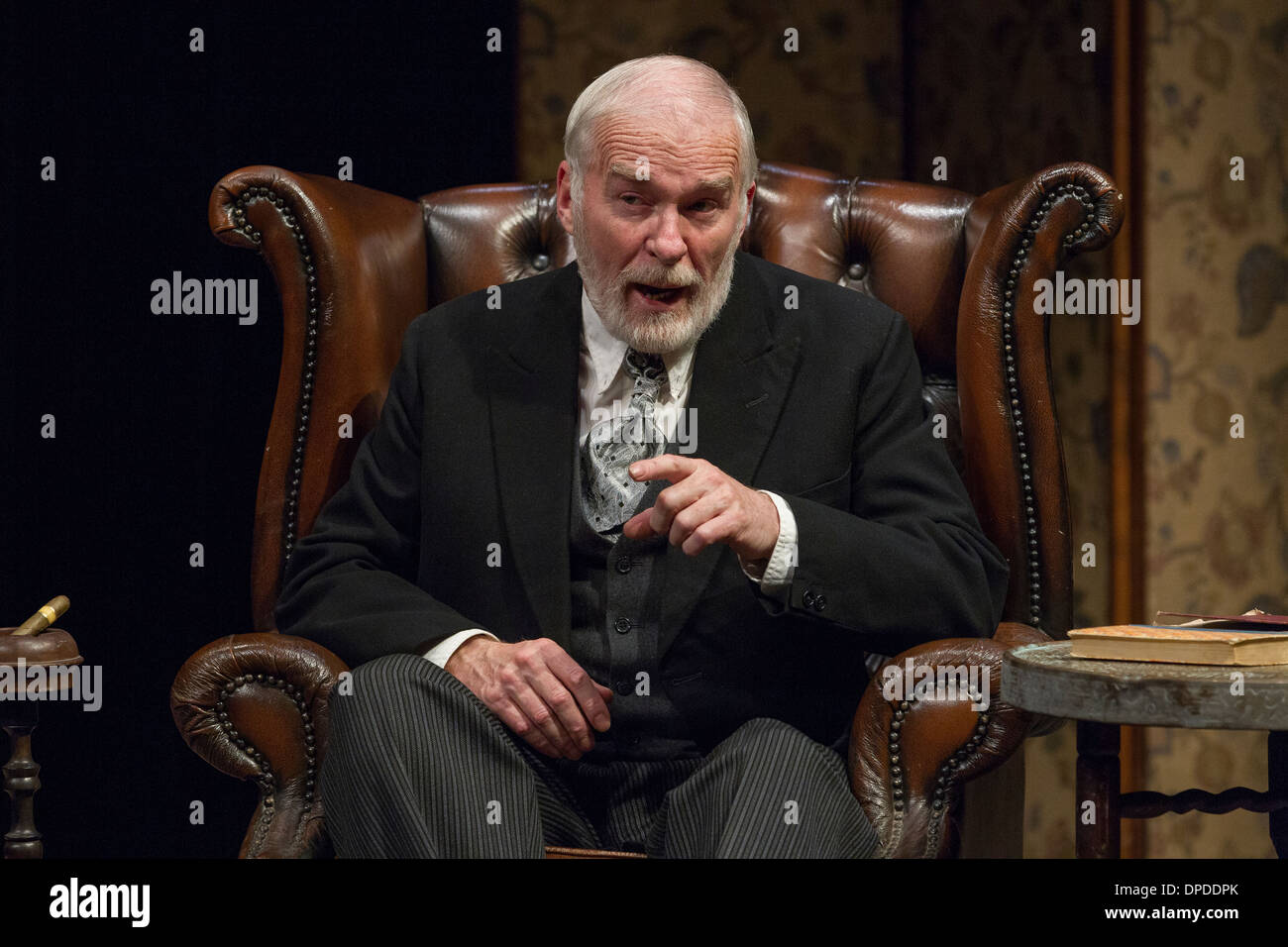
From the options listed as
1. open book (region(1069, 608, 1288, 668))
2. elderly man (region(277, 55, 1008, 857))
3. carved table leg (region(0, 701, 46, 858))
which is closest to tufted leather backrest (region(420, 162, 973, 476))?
elderly man (region(277, 55, 1008, 857))

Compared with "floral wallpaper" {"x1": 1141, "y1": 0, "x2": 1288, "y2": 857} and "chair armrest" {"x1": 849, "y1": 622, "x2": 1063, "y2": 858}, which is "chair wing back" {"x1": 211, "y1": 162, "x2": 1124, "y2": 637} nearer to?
"chair armrest" {"x1": 849, "y1": 622, "x2": 1063, "y2": 858}

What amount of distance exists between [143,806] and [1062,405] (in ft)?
6.65

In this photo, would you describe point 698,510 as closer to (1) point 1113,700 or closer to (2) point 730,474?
(2) point 730,474

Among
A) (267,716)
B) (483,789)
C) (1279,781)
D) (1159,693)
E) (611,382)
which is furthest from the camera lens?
(611,382)

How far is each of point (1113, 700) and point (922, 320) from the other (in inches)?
38.5

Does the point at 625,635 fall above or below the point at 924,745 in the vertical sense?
above

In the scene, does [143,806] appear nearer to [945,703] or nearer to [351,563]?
[351,563]

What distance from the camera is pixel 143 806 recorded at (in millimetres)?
2934

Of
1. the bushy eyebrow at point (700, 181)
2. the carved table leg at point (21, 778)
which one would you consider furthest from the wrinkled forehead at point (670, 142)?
the carved table leg at point (21, 778)

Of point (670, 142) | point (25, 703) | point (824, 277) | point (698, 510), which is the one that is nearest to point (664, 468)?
point (698, 510)

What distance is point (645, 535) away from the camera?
1784mm

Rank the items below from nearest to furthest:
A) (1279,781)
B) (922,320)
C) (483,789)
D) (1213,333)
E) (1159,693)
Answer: (1159,693), (483,789), (1279,781), (922,320), (1213,333)

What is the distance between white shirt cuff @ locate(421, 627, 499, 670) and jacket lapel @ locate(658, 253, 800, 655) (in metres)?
0.25

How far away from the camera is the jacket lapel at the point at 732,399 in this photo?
1.96 meters
